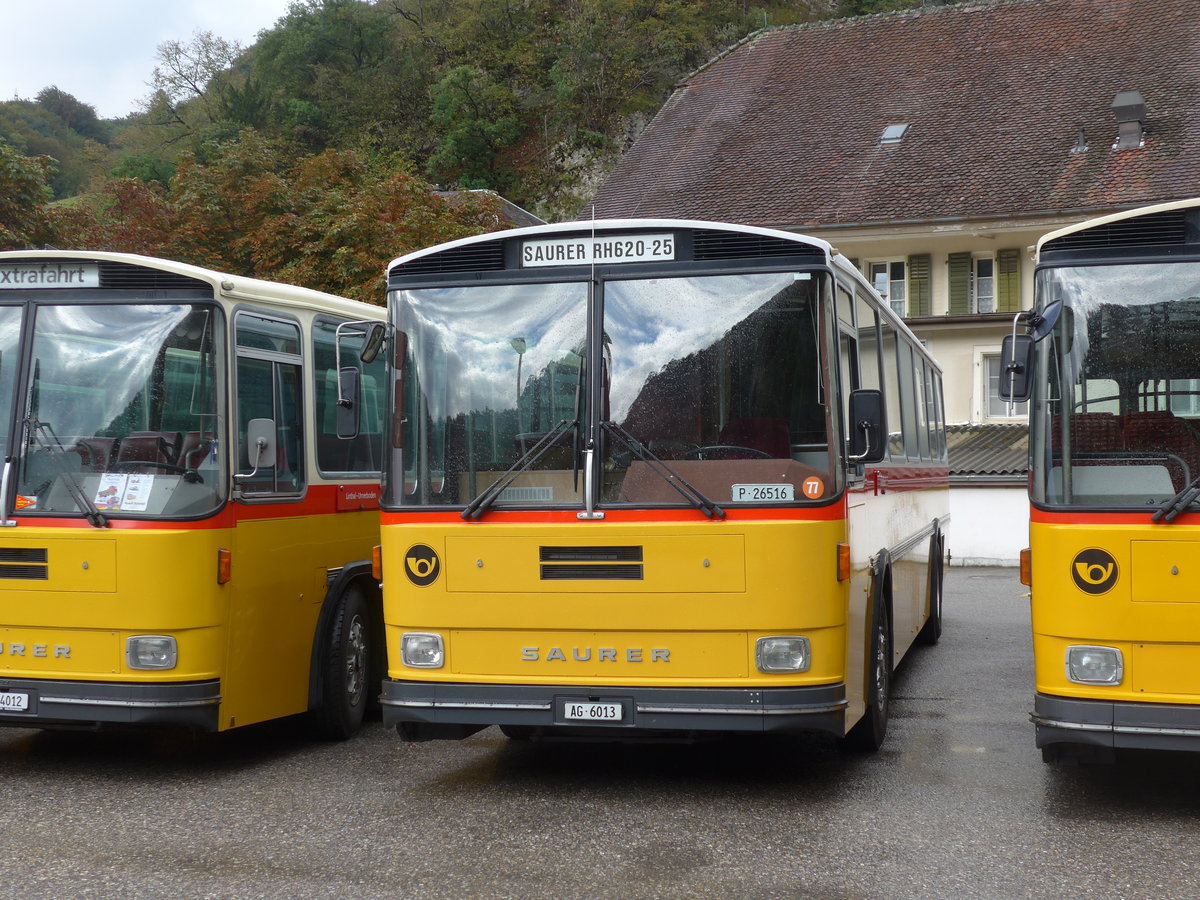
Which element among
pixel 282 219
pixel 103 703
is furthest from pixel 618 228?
pixel 282 219

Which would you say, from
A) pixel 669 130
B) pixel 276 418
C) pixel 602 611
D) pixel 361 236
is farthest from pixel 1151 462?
pixel 669 130

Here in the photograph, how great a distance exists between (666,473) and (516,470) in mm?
785

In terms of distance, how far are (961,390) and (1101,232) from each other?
1052 inches

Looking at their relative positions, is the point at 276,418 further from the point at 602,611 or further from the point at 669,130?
the point at 669,130

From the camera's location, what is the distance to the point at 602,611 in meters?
7.07

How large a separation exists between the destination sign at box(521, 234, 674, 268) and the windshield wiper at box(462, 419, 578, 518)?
2.90ft

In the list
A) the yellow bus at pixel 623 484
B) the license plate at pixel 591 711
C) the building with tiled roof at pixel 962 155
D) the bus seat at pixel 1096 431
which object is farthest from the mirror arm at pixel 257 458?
the building with tiled roof at pixel 962 155

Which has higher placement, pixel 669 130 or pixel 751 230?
pixel 669 130

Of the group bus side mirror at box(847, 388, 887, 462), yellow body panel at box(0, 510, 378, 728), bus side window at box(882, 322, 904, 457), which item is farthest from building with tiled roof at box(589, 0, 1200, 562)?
yellow body panel at box(0, 510, 378, 728)

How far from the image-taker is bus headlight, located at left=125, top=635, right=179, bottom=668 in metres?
7.62

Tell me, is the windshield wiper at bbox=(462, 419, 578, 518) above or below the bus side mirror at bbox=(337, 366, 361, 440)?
below

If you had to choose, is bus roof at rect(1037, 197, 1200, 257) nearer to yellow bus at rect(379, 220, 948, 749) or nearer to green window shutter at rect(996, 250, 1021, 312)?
yellow bus at rect(379, 220, 948, 749)

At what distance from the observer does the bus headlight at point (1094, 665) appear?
6605 mm

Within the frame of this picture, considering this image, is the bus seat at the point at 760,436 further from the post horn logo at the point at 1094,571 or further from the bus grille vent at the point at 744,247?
the post horn logo at the point at 1094,571
